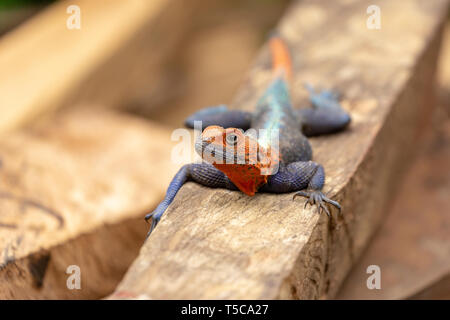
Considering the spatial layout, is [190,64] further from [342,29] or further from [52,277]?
[52,277]

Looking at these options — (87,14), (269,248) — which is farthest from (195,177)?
(87,14)

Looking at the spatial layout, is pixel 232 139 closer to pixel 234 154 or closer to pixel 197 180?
pixel 234 154

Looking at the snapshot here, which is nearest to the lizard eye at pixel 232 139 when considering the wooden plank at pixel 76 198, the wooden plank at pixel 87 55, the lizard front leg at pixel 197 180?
the lizard front leg at pixel 197 180

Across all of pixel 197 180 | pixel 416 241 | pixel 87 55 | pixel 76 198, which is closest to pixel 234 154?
pixel 197 180

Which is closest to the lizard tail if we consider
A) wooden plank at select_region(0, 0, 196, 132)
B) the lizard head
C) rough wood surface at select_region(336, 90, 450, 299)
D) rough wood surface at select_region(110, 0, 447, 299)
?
rough wood surface at select_region(110, 0, 447, 299)

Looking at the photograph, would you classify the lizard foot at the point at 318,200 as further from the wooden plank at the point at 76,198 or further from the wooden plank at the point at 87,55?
the wooden plank at the point at 87,55

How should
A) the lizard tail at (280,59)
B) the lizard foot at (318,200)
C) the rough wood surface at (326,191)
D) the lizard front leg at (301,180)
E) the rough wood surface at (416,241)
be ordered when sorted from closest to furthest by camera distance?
the rough wood surface at (326,191) → the lizard foot at (318,200) → the lizard front leg at (301,180) → the rough wood surface at (416,241) → the lizard tail at (280,59)
